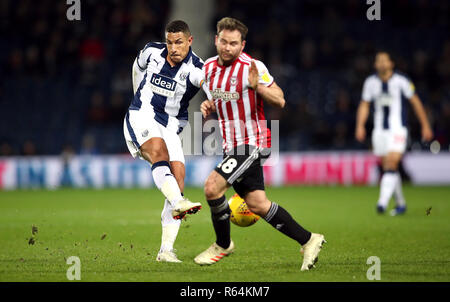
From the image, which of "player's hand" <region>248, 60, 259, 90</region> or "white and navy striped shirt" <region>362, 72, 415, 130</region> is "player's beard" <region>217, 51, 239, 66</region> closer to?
"player's hand" <region>248, 60, 259, 90</region>

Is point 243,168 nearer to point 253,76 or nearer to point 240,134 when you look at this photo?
point 240,134

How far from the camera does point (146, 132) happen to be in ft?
21.9

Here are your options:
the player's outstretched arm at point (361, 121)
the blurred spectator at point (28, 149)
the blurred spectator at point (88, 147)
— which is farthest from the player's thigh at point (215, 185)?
the blurred spectator at point (28, 149)

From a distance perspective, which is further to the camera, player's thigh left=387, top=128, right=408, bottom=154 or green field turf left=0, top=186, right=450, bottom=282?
player's thigh left=387, top=128, right=408, bottom=154

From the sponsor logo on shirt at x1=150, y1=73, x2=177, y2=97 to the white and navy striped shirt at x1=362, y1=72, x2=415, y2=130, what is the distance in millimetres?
4778

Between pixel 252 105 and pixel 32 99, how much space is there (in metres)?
15.3

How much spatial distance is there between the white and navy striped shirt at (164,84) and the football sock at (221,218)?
1.12 metres

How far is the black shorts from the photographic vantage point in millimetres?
5879

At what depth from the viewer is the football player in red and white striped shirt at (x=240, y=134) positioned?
19.3 feet

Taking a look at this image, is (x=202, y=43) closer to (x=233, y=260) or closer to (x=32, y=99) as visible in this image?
(x=32, y=99)

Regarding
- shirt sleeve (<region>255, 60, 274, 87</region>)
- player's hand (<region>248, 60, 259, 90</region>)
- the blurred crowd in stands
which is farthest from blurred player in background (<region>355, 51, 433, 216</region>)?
the blurred crowd in stands

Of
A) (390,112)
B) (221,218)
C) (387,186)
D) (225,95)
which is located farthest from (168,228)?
(390,112)

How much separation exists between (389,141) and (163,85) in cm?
506
